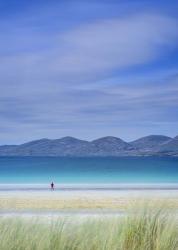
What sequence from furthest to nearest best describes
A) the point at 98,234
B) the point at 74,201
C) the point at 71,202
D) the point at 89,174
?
the point at 89,174 < the point at 74,201 < the point at 71,202 < the point at 98,234

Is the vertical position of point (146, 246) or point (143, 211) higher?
point (143, 211)

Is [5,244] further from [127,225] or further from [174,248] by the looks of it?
[174,248]

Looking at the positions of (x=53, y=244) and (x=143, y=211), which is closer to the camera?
(x=53, y=244)

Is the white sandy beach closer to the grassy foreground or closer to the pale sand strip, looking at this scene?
the pale sand strip

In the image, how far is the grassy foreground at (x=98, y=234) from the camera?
631 cm

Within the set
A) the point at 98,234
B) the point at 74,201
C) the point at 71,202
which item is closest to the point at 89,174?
the point at 74,201

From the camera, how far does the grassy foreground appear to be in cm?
631

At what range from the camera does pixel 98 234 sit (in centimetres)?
669

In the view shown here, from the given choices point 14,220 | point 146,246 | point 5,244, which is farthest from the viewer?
point 14,220

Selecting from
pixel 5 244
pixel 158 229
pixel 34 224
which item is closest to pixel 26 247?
pixel 5 244

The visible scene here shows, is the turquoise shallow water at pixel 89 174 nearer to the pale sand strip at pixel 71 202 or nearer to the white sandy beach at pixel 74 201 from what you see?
the white sandy beach at pixel 74 201

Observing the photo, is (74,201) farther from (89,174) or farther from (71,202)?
(89,174)

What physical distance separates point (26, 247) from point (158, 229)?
1.68 meters

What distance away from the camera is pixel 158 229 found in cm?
666
